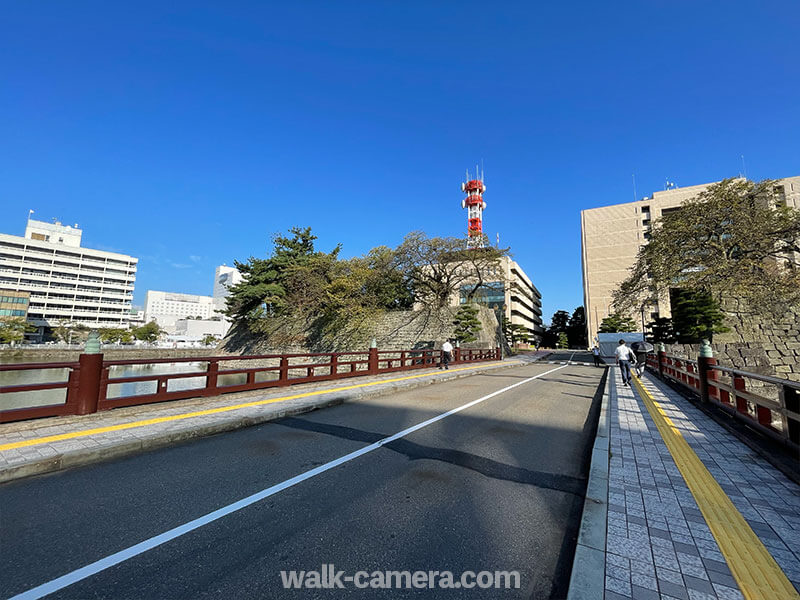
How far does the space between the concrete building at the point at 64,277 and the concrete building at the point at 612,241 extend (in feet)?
368

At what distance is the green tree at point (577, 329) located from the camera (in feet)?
266

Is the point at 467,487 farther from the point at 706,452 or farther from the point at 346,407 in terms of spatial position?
the point at 346,407

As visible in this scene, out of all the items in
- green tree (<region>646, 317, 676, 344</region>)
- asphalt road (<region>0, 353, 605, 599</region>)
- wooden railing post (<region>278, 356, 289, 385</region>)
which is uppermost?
green tree (<region>646, 317, 676, 344</region>)

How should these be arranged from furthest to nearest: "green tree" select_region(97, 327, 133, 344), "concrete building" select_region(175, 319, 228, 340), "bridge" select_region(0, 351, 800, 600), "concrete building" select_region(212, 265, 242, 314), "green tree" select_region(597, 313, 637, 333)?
"concrete building" select_region(212, 265, 242, 314) → "concrete building" select_region(175, 319, 228, 340) → "green tree" select_region(97, 327, 133, 344) → "green tree" select_region(597, 313, 637, 333) → "bridge" select_region(0, 351, 800, 600)

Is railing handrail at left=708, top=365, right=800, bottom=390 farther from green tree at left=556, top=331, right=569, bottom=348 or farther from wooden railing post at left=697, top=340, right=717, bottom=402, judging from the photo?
green tree at left=556, top=331, right=569, bottom=348

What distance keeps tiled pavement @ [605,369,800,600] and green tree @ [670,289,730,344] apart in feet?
80.5

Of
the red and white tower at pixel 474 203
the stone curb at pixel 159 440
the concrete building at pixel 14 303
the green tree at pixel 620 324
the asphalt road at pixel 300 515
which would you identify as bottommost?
the asphalt road at pixel 300 515

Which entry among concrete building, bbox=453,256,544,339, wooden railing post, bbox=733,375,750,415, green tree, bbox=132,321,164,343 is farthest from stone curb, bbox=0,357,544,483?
green tree, bbox=132,321,164,343

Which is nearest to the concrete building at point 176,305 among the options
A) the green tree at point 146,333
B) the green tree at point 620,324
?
the green tree at point 146,333

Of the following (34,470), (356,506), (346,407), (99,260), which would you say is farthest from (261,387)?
(99,260)

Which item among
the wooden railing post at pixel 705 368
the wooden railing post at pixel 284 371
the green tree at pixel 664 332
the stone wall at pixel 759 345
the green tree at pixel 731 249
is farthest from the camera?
the green tree at pixel 664 332

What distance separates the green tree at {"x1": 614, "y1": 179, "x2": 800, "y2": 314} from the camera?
20.9 metres

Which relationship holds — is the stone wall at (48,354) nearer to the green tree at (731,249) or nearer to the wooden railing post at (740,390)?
the wooden railing post at (740,390)

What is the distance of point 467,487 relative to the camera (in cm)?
379
